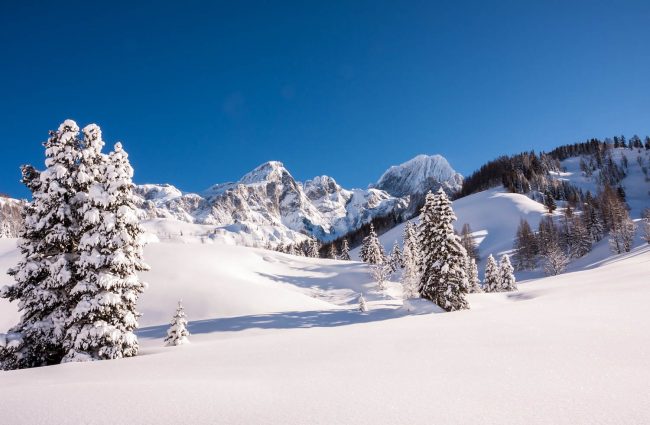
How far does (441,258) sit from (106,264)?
28.3 meters

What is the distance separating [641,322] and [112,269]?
19.8 meters

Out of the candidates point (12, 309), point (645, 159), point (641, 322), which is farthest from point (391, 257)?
point (645, 159)

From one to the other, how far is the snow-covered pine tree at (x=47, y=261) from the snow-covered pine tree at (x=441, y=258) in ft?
95.1

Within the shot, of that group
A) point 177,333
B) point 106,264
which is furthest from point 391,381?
point 177,333

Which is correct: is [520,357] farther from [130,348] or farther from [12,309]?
[12,309]

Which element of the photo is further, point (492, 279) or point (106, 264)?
point (492, 279)

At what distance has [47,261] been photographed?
598 inches

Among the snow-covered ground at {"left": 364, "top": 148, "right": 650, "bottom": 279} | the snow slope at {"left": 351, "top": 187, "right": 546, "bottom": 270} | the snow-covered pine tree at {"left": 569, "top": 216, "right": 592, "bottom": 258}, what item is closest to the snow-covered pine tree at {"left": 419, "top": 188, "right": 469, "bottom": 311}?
the snow-covered ground at {"left": 364, "top": 148, "right": 650, "bottom": 279}

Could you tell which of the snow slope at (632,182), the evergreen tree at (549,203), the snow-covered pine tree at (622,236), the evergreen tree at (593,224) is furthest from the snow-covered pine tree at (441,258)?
the snow slope at (632,182)

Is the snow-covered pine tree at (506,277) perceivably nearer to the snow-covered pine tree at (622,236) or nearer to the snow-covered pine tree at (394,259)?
the snow-covered pine tree at (394,259)

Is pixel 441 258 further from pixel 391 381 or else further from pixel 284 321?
pixel 391 381

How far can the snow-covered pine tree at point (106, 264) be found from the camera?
45.9 feet

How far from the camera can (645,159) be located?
643 feet

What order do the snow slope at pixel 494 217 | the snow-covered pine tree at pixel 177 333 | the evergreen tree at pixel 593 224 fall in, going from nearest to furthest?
the snow-covered pine tree at pixel 177 333 → the evergreen tree at pixel 593 224 → the snow slope at pixel 494 217
